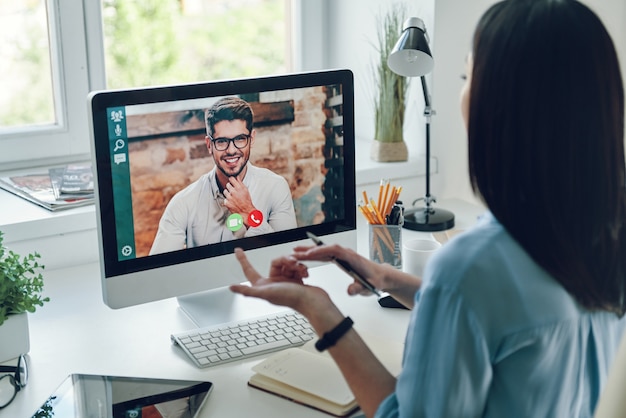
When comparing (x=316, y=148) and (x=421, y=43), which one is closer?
(x=316, y=148)

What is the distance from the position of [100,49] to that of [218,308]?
94 cm

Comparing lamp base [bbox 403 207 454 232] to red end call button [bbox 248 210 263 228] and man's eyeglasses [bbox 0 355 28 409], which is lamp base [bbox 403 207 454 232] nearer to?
red end call button [bbox 248 210 263 228]

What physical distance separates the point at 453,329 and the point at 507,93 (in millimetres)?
264

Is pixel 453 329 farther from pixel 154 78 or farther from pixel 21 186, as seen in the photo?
pixel 154 78

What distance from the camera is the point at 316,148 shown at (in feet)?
5.01

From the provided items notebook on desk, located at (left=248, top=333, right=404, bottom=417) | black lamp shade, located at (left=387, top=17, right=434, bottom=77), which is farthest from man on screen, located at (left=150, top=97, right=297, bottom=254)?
black lamp shade, located at (left=387, top=17, right=434, bottom=77)

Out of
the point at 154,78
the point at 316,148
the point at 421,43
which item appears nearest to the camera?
the point at 316,148

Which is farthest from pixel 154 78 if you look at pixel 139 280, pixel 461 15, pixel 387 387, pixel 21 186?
pixel 387 387

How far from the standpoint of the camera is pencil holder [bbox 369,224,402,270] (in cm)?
173

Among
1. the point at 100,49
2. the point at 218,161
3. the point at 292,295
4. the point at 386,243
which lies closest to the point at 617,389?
the point at 292,295

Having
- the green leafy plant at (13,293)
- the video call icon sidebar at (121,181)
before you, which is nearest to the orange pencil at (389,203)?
the video call icon sidebar at (121,181)

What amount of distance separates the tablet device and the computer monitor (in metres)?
0.16

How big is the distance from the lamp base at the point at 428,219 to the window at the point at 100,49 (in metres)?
0.70

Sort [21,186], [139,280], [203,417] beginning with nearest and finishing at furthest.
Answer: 1. [203,417]
2. [139,280]
3. [21,186]
